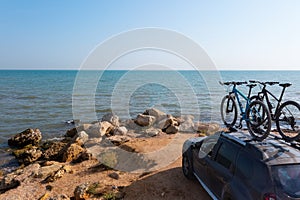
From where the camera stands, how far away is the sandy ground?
673 centimetres

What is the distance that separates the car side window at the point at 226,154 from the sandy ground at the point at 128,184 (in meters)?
1.58

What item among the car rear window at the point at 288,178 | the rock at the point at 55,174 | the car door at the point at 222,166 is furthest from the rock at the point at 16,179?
the car rear window at the point at 288,178

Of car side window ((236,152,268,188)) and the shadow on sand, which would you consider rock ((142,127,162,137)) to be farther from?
car side window ((236,152,268,188))

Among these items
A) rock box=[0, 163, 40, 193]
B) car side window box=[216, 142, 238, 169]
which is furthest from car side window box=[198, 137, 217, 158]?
rock box=[0, 163, 40, 193]

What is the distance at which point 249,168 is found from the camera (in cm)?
433

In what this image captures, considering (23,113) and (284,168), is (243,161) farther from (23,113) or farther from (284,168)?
(23,113)

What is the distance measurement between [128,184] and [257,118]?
408 centimetres

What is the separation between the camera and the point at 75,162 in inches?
395

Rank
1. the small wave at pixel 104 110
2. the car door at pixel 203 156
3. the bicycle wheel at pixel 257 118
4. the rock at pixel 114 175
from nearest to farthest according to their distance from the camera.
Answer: the bicycle wheel at pixel 257 118 → the car door at pixel 203 156 → the rock at pixel 114 175 → the small wave at pixel 104 110

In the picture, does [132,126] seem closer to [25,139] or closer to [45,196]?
[25,139]

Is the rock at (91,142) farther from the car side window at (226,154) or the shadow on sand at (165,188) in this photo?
the car side window at (226,154)

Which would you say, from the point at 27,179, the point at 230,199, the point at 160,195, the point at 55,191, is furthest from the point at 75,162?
the point at 230,199

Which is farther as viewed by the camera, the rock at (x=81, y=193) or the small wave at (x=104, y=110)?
the small wave at (x=104, y=110)

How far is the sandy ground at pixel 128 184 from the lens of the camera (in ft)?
22.1
